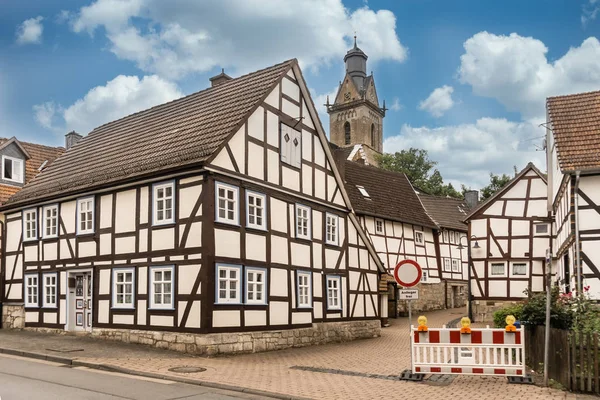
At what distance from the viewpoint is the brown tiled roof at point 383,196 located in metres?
36.2

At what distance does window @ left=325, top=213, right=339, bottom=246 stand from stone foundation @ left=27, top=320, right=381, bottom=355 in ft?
10.4

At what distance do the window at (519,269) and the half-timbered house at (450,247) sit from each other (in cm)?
966

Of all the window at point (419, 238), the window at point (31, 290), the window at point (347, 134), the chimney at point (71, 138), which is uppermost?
the window at point (347, 134)

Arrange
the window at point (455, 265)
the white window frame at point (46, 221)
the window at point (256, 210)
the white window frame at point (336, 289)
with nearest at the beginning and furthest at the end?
the window at point (256, 210)
the white window frame at point (46, 221)
the white window frame at point (336, 289)
the window at point (455, 265)

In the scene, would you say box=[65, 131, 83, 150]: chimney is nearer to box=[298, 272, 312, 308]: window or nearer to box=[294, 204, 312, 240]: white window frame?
box=[294, 204, 312, 240]: white window frame

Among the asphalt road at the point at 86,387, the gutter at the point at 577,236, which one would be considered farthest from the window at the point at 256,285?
the gutter at the point at 577,236

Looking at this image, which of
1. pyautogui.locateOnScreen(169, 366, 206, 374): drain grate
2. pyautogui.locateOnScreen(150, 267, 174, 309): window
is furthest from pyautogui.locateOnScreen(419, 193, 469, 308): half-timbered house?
pyautogui.locateOnScreen(169, 366, 206, 374): drain grate

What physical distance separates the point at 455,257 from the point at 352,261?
21.6 m

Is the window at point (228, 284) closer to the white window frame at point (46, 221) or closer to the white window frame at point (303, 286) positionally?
the white window frame at point (303, 286)

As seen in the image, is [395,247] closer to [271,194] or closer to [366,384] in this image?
[271,194]

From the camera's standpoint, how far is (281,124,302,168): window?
21.3 meters

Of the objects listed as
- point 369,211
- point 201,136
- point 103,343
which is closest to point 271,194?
point 201,136

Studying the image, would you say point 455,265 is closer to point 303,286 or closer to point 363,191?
point 363,191

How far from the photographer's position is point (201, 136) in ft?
63.2
